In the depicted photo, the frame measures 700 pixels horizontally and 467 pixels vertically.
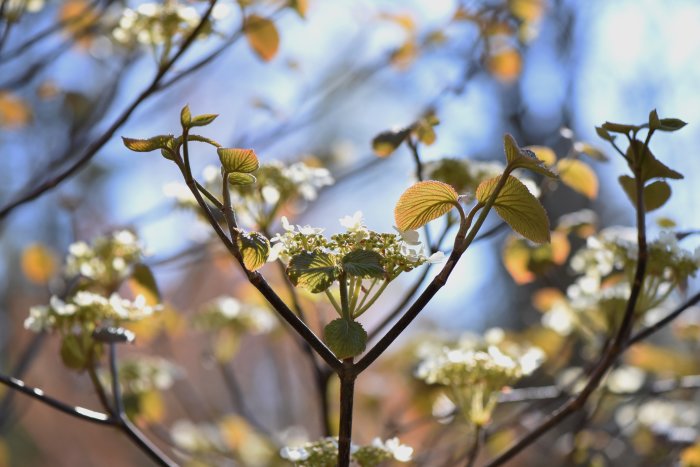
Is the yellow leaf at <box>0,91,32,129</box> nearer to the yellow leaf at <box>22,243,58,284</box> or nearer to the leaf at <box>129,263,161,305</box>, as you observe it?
the yellow leaf at <box>22,243,58,284</box>

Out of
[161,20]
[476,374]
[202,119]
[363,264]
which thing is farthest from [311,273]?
[161,20]

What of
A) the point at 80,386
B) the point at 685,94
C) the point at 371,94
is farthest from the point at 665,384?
the point at 371,94

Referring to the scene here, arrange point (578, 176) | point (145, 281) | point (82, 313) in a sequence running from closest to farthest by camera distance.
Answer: point (82, 313) < point (145, 281) < point (578, 176)

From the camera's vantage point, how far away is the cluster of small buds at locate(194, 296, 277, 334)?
145 cm

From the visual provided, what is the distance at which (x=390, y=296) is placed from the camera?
4.61 meters

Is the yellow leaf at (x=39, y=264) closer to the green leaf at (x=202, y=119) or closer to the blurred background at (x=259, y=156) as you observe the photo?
the blurred background at (x=259, y=156)

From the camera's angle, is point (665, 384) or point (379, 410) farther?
point (379, 410)

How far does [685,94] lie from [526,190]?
2375 millimetres

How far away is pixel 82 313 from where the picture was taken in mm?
794

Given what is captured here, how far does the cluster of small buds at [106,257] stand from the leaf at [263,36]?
35 centimetres

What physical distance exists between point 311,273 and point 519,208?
17 centimetres

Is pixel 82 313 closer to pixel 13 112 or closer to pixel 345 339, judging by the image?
pixel 345 339

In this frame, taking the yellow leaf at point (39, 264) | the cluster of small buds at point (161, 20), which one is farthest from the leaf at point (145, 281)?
the yellow leaf at point (39, 264)

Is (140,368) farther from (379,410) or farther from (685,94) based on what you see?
(685,94)
